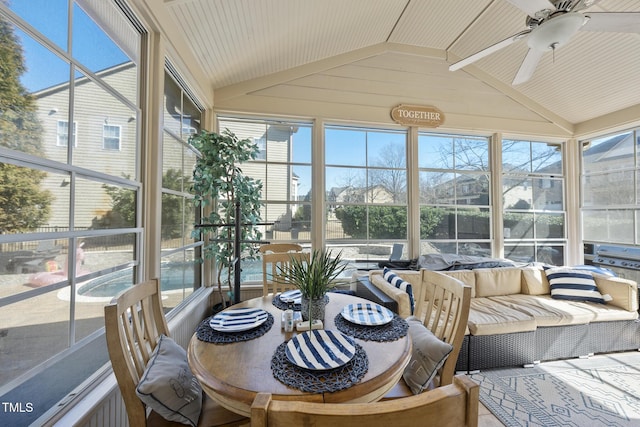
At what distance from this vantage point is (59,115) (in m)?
1.17

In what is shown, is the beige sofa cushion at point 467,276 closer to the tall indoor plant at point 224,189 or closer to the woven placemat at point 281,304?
the woven placemat at point 281,304

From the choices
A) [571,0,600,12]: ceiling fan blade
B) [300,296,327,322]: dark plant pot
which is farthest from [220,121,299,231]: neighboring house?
[571,0,600,12]: ceiling fan blade

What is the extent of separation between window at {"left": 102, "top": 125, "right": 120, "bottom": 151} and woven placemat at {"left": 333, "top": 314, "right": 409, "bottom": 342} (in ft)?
5.40

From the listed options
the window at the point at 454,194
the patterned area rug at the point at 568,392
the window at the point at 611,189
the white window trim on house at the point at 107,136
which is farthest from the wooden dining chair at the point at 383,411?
the window at the point at 611,189

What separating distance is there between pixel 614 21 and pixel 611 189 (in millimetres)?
3219

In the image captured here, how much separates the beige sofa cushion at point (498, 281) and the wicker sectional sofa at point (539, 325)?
7 cm

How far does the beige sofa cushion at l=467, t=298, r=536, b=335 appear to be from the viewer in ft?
7.83

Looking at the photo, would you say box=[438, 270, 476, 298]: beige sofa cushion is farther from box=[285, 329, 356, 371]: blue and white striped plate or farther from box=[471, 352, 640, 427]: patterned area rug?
box=[285, 329, 356, 371]: blue and white striped plate

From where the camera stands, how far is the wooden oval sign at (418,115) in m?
3.76

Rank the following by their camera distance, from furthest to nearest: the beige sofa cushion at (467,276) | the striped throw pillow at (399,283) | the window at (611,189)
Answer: the window at (611,189)
the beige sofa cushion at (467,276)
the striped throw pillow at (399,283)

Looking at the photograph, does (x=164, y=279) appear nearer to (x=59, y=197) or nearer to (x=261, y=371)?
(x=59, y=197)

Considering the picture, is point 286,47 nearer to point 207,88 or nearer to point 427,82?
point 207,88

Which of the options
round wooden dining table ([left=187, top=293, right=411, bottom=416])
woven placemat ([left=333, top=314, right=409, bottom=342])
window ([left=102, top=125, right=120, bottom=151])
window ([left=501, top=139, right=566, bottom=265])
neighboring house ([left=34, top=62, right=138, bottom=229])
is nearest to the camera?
round wooden dining table ([left=187, top=293, right=411, bottom=416])

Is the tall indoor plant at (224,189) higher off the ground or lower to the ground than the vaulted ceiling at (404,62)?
lower
